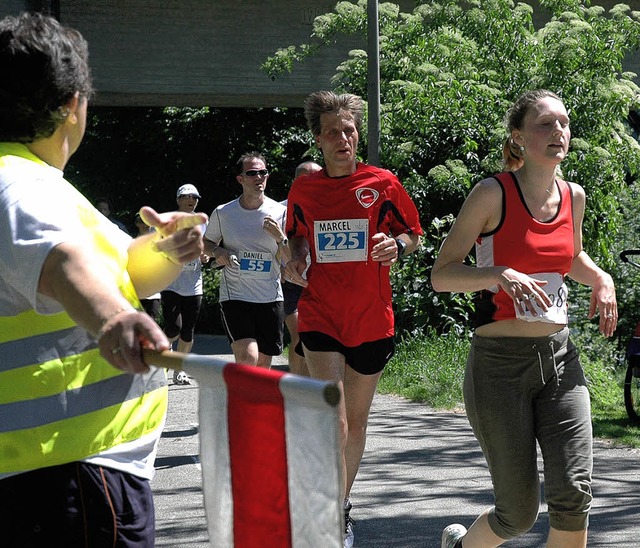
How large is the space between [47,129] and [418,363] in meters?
9.76

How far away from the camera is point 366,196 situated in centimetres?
608

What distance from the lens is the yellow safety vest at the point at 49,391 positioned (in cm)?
257

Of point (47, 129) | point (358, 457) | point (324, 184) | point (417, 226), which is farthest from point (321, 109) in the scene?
point (47, 129)

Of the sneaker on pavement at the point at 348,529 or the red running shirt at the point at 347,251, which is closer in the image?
the sneaker on pavement at the point at 348,529

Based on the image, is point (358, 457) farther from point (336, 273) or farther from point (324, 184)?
point (324, 184)

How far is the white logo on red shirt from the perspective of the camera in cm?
605

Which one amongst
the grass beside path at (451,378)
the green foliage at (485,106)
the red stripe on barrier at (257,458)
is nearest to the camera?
the red stripe on barrier at (257,458)

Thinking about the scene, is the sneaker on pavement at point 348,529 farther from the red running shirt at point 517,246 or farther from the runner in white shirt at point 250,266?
the runner in white shirt at point 250,266

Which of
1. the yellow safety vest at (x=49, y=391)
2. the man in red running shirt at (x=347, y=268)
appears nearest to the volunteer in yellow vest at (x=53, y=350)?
the yellow safety vest at (x=49, y=391)

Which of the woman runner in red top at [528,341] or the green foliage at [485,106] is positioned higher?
the green foliage at [485,106]

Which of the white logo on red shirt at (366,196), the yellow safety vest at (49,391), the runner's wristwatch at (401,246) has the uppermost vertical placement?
the white logo on red shirt at (366,196)

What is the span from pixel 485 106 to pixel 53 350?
1241 cm

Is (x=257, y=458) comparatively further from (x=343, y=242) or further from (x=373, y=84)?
(x=373, y=84)

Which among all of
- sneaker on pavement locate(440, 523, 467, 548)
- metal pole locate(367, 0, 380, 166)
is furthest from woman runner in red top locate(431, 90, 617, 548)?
metal pole locate(367, 0, 380, 166)
